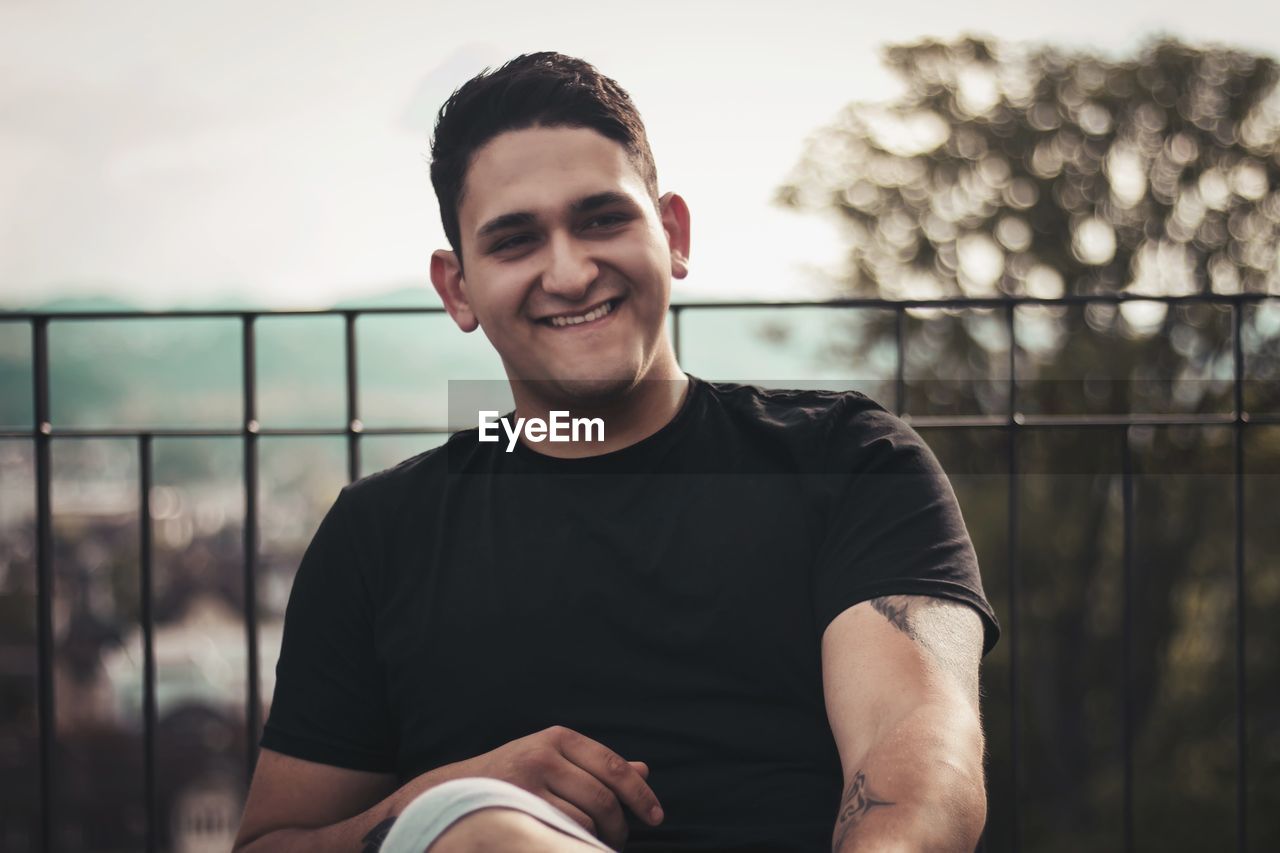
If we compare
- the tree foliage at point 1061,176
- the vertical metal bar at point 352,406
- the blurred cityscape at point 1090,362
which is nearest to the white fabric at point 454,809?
the vertical metal bar at point 352,406

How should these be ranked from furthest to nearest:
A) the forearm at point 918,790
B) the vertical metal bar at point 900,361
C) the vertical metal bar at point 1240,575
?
1. the vertical metal bar at point 1240,575
2. the vertical metal bar at point 900,361
3. the forearm at point 918,790

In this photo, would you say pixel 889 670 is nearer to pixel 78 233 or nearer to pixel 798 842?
pixel 798 842

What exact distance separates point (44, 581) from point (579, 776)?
2.05 meters

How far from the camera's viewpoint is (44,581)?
2.77m

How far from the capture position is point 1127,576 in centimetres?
283

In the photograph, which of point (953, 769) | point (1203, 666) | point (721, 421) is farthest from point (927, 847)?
point (1203, 666)

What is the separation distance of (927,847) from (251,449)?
6.53 ft

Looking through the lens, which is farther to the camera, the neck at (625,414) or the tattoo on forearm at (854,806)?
the neck at (625,414)

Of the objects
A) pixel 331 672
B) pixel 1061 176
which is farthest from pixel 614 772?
pixel 1061 176

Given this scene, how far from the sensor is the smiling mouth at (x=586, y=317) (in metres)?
1.55

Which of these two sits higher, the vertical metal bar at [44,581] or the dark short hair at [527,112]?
the dark short hair at [527,112]

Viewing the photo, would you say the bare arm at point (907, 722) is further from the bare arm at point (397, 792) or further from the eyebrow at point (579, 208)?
the eyebrow at point (579, 208)

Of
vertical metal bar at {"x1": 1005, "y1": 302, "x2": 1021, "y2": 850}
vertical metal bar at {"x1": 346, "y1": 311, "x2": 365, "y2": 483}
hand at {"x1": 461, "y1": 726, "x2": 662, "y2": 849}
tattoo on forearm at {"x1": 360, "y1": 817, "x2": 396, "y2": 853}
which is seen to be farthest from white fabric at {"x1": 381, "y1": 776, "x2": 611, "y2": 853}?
vertical metal bar at {"x1": 1005, "y1": 302, "x2": 1021, "y2": 850}

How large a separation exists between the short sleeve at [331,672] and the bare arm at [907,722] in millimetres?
668
